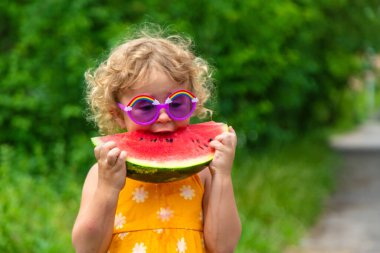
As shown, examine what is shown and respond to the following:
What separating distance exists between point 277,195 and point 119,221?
6690 millimetres

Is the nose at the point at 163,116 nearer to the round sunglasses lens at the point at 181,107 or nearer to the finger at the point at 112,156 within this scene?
the round sunglasses lens at the point at 181,107

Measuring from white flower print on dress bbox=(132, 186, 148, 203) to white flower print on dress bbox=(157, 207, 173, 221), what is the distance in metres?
0.08

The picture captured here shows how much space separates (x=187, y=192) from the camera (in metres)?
Result: 2.76

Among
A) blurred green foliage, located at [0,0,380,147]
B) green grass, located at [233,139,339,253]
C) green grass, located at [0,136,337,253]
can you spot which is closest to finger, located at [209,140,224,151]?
green grass, located at [0,136,337,253]

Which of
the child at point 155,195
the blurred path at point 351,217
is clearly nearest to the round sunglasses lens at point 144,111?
the child at point 155,195

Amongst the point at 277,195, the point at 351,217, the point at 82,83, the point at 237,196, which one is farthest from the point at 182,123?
the point at 351,217

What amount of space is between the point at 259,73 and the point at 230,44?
22.5 inches

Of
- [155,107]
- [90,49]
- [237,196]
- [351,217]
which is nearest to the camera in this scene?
[155,107]

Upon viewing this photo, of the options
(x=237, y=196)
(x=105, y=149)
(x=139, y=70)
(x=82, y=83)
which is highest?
(x=139, y=70)

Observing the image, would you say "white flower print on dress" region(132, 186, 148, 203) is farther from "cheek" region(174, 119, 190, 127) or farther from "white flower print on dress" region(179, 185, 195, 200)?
"cheek" region(174, 119, 190, 127)

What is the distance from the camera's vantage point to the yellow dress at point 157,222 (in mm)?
2670

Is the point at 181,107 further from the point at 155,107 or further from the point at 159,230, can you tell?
the point at 159,230

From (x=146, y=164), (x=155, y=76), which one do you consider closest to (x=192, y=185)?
(x=146, y=164)

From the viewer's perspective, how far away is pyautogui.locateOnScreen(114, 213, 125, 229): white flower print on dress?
8.84 ft
